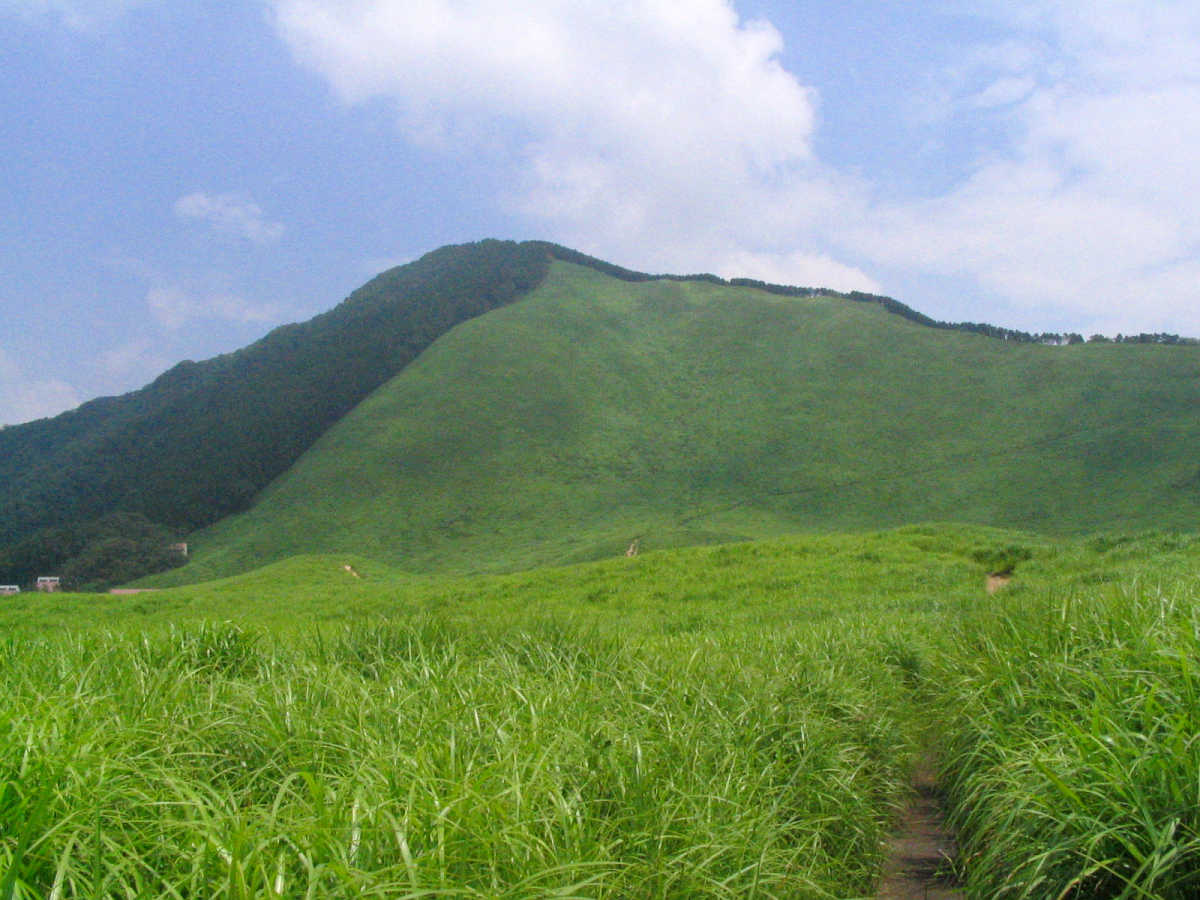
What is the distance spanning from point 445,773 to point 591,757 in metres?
0.67

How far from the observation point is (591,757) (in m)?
3.77

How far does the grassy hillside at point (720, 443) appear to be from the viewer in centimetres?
4488

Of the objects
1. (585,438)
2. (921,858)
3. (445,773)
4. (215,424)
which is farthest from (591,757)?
(215,424)

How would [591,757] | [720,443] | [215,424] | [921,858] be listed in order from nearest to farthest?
[591,757] < [921,858] < [720,443] < [215,424]

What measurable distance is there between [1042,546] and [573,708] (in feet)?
56.8

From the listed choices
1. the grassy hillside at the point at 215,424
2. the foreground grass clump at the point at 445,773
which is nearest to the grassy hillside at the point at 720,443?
the grassy hillside at the point at 215,424

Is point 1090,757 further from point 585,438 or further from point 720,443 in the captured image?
point 585,438

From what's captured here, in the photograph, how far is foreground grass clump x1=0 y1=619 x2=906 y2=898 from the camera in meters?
2.71

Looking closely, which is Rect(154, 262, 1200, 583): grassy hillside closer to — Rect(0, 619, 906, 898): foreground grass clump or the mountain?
the mountain

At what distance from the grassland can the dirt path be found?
7.1 inches

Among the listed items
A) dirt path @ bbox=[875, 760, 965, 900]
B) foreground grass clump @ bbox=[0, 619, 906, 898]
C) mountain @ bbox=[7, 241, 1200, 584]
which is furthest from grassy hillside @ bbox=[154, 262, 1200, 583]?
foreground grass clump @ bbox=[0, 619, 906, 898]

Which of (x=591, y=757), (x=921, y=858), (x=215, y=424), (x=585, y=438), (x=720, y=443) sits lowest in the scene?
(x=921, y=858)

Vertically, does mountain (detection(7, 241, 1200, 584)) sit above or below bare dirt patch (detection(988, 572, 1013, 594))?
above

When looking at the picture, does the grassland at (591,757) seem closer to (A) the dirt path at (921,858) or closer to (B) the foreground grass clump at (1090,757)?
(B) the foreground grass clump at (1090,757)
